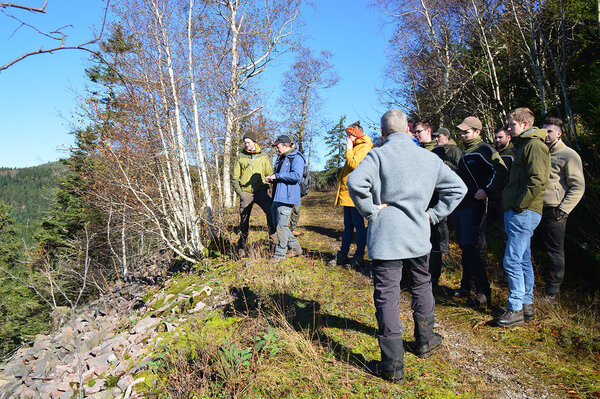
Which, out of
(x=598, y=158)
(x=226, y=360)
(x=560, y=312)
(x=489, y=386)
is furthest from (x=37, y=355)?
(x=598, y=158)

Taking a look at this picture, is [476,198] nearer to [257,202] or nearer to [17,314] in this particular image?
[257,202]

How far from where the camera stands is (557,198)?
12.1 feet

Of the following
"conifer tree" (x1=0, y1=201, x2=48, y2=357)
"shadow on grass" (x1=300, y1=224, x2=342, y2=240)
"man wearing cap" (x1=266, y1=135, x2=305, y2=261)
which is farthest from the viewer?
"conifer tree" (x1=0, y1=201, x2=48, y2=357)

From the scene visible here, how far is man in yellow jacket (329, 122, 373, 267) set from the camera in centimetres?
489

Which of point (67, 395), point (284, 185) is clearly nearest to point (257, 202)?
point (284, 185)

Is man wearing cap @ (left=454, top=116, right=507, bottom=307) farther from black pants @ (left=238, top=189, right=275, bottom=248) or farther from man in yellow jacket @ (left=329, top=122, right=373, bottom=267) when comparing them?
black pants @ (left=238, top=189, right=275, bottom=248)

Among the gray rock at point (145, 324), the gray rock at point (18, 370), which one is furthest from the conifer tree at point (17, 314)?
the gray rock at point (145, 324)

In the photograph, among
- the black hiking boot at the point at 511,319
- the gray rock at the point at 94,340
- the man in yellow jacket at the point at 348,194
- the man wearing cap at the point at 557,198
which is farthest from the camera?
the man in yellow jacket at the point at 348,194

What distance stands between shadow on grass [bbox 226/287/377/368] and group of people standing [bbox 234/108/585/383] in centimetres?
45

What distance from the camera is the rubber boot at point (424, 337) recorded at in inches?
115

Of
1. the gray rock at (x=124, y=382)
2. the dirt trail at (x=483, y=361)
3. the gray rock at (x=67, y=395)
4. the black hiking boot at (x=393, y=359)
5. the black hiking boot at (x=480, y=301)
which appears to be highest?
the black hiking boot at (x=393, y=359)

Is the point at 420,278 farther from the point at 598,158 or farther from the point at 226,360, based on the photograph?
the point at 598,158

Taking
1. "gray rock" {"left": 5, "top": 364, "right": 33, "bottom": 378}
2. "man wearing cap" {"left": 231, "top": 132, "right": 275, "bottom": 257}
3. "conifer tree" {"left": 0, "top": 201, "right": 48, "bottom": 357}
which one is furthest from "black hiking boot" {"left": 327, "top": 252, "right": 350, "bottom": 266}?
"conifer tree" {"left": 0, "top": 201, "right": 48, "bottom": 357}

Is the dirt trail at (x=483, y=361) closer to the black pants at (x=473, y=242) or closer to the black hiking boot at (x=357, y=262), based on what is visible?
the black pants at (x=473, y=242)
